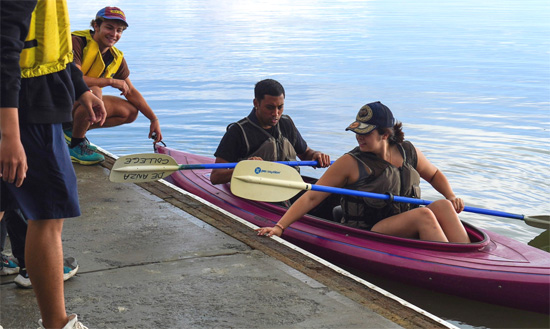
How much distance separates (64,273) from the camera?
128 inches

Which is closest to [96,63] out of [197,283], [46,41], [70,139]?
[70,139]

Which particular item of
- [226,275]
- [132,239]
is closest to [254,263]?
[226,275]

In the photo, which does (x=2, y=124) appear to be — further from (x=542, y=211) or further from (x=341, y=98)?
(x=341, y=98)

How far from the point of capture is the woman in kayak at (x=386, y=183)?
4.33 m

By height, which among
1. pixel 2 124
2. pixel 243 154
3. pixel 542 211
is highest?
pixel 2 124

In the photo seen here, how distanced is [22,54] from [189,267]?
60.5 inches

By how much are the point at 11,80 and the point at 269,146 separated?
10.6 feet

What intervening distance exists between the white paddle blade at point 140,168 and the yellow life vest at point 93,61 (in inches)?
48.7

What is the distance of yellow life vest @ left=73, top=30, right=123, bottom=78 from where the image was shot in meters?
5.67

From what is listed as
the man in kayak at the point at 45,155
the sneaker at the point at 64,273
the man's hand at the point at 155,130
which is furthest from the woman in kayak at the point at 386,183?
the man in kayak at the point at 45,155

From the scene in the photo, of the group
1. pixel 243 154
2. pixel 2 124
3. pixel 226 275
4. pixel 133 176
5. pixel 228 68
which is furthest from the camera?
pixel 228 68

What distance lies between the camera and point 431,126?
481 inches

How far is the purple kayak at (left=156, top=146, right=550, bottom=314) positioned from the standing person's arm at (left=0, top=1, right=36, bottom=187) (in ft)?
9.06

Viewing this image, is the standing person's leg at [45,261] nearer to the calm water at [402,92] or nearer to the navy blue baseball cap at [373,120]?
the navy blue baseball cap at [373,120]
